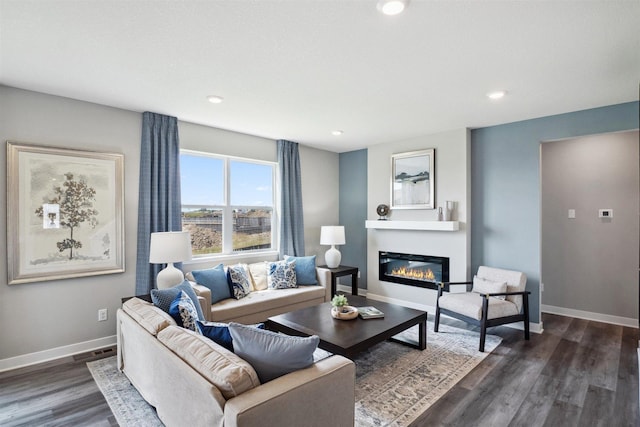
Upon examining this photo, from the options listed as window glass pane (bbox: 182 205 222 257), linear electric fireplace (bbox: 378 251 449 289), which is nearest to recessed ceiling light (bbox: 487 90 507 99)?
linear electric fireplace (bbox: 378 251 449 289)

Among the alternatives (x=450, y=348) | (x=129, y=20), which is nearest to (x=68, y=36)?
(x=129, y=20)

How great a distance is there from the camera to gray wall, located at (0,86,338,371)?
2.98 m

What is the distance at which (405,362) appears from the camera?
10.2 ft

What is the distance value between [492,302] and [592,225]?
2.08 meters

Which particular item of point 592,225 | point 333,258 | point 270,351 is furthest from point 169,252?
point 592,225

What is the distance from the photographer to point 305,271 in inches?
181

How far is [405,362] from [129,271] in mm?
3038

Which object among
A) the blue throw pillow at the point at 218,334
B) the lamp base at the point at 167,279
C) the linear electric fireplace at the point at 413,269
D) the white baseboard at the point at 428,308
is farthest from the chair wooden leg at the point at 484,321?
the lamp base at the point at 167,279

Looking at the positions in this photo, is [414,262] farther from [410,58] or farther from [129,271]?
[129,271]

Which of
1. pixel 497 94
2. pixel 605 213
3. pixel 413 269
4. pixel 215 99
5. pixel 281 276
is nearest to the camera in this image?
pixel 497 94

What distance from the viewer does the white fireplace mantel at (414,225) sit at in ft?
14.5

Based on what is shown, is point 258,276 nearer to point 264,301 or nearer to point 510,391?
point 264,301

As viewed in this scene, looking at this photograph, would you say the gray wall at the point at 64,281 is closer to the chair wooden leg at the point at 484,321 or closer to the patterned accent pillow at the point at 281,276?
the patterned accent pillow at the point at 281,276

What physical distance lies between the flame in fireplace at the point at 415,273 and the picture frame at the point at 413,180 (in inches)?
37.3
